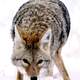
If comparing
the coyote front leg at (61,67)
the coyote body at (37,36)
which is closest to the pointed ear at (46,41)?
the coyote body at (37,36)

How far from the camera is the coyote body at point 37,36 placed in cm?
267

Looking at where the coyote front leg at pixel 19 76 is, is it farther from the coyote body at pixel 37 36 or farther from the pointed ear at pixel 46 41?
the pointed ear at pixel 46 41

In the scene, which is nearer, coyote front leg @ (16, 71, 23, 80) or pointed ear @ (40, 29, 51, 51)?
pointed ear @ (40, 29, 51, 51)

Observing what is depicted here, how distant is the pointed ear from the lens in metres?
2.63

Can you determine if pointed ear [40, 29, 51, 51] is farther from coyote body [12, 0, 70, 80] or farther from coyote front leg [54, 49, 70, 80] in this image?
coyote front leg [54, 49, 70, 80]

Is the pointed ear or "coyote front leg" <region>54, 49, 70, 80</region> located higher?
the pointed ear

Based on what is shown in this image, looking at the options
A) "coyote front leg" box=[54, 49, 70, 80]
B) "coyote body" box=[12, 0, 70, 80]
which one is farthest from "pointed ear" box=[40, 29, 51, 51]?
"coyote front leg" box=[54, 49, 70, 80]

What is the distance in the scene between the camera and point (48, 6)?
2832 mm

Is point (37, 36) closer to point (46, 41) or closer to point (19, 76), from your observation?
point (46, 41)

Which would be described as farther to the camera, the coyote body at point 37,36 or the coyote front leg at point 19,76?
the coyote front leg at point 19,76

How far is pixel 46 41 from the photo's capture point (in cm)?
267

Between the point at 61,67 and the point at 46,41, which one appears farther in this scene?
the point at 61,67

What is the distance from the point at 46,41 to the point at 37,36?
2.4 inches

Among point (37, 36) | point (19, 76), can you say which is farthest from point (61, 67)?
point (37, 36)
